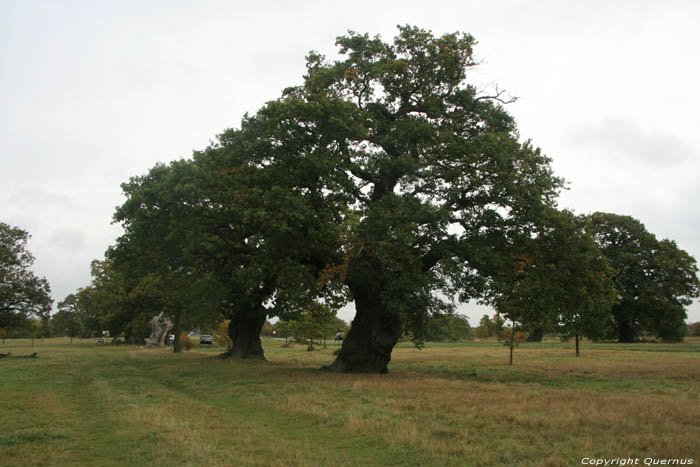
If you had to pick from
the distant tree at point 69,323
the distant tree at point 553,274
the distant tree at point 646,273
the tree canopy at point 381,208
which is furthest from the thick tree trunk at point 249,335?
the distant tree at point 69,323

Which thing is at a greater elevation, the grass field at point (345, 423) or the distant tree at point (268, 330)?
the grass field at point (345, 423)

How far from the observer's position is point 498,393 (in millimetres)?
16000

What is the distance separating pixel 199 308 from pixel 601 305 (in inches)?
885

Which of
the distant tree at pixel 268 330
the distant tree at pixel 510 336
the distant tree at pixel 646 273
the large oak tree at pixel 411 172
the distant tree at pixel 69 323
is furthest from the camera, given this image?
the distant tree at pixel 268 330

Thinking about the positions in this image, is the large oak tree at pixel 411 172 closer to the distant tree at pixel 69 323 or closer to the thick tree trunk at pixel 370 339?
the thick tree trunk at pixel 370 339

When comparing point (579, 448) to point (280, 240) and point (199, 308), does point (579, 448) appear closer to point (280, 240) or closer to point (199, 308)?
point (280, 240)

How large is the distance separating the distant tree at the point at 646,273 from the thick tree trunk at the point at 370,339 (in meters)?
45.4

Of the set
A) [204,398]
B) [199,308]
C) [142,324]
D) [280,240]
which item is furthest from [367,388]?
[142,324]

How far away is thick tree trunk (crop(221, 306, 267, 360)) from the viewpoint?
35.8 meters

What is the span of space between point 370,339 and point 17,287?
33763 millimetres

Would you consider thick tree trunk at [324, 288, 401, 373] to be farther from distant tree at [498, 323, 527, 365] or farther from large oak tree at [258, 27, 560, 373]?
distant tree at [498, 323, 527, 365]

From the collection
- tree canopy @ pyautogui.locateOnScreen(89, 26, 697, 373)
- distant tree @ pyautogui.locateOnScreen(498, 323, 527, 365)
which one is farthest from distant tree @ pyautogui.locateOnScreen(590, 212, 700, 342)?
tree canopy @ pyautogui.locateOnScreen(89, 26, 697, 373)

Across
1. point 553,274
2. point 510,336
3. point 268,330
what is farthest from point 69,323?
point 553,274

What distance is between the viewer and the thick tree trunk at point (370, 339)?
23562 millimetres
